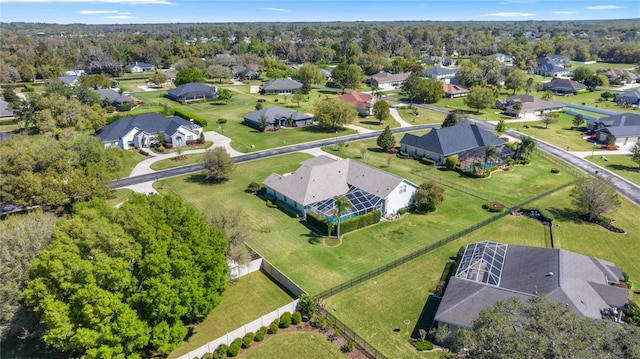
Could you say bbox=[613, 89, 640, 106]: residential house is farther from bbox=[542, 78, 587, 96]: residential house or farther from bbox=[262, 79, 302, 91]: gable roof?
bbox=[262, 79, 302, 91]: gable roof

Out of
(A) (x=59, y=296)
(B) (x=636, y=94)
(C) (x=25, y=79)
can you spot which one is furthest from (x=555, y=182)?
(C) (x=25, y=79)

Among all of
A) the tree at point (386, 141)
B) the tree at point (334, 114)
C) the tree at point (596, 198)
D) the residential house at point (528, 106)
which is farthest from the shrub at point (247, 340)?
the residential house at point (528, 106)

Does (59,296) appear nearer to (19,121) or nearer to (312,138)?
(312,138)

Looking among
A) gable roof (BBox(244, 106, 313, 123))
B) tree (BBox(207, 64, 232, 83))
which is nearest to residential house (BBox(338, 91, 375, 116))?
gable roof (BBox(244, 106, 313, 123))

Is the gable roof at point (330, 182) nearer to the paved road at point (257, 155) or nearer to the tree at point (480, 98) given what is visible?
the paved road at point (257, 155)

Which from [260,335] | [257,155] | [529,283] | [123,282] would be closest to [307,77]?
[257,155]

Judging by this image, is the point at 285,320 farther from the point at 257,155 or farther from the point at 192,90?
the point at 192,90
